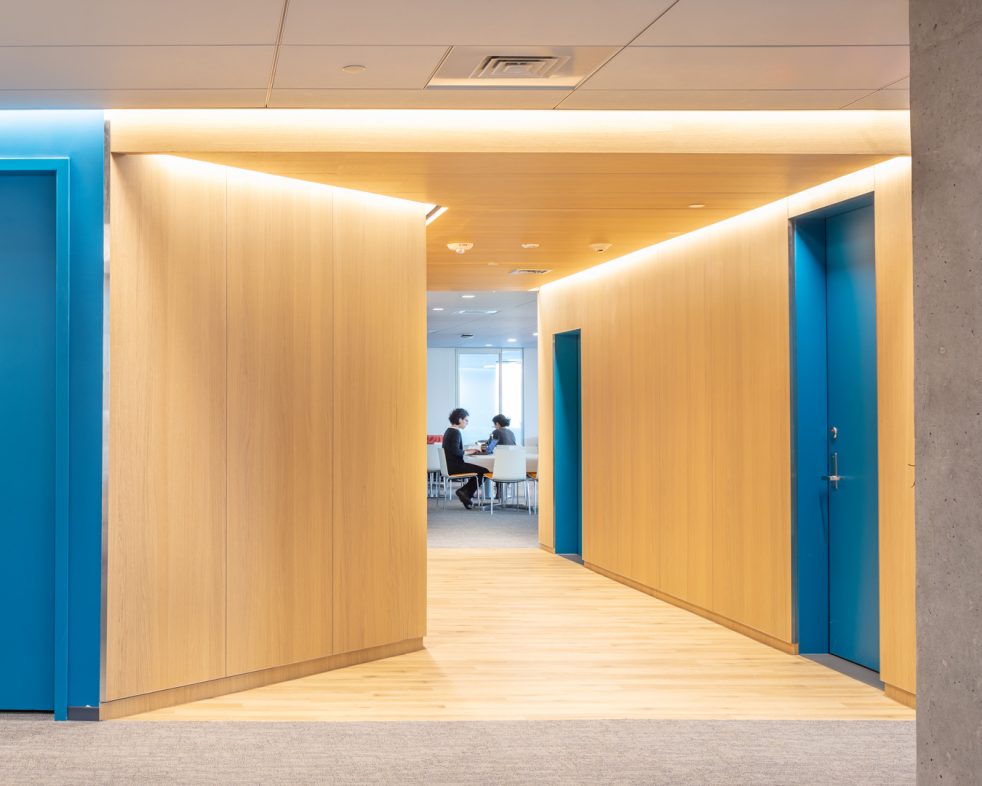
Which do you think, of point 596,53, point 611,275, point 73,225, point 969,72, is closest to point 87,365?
point 73,225

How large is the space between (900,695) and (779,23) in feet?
→ 11.3

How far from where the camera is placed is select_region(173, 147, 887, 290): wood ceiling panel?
4.93 m

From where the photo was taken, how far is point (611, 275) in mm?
8938

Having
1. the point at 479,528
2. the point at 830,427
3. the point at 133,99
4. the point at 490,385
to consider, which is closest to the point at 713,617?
the point at 830,427

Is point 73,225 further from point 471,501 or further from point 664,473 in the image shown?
point 471,501

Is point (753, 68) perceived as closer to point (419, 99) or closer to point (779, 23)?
point (779, 23)

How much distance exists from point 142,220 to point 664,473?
14.9 feet

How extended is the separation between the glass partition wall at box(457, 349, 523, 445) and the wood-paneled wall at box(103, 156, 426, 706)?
18520mm

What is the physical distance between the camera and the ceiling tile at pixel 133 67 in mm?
3787

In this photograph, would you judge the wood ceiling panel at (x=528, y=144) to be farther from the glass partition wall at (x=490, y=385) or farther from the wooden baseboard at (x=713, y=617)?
the glass partition wall at (x=490, y=385)

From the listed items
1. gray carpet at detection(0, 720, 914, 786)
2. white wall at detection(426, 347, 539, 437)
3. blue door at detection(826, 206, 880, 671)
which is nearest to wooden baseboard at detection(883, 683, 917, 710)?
gray carpet at detection(0, 720, 914, 786)

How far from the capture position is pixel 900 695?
511 cm

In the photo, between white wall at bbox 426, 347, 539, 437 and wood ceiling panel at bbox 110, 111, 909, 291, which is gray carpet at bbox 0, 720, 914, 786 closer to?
wood ceiling panel at bbox 110, 111, 909, 291

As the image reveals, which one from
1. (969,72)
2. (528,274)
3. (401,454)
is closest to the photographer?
(969,72)
